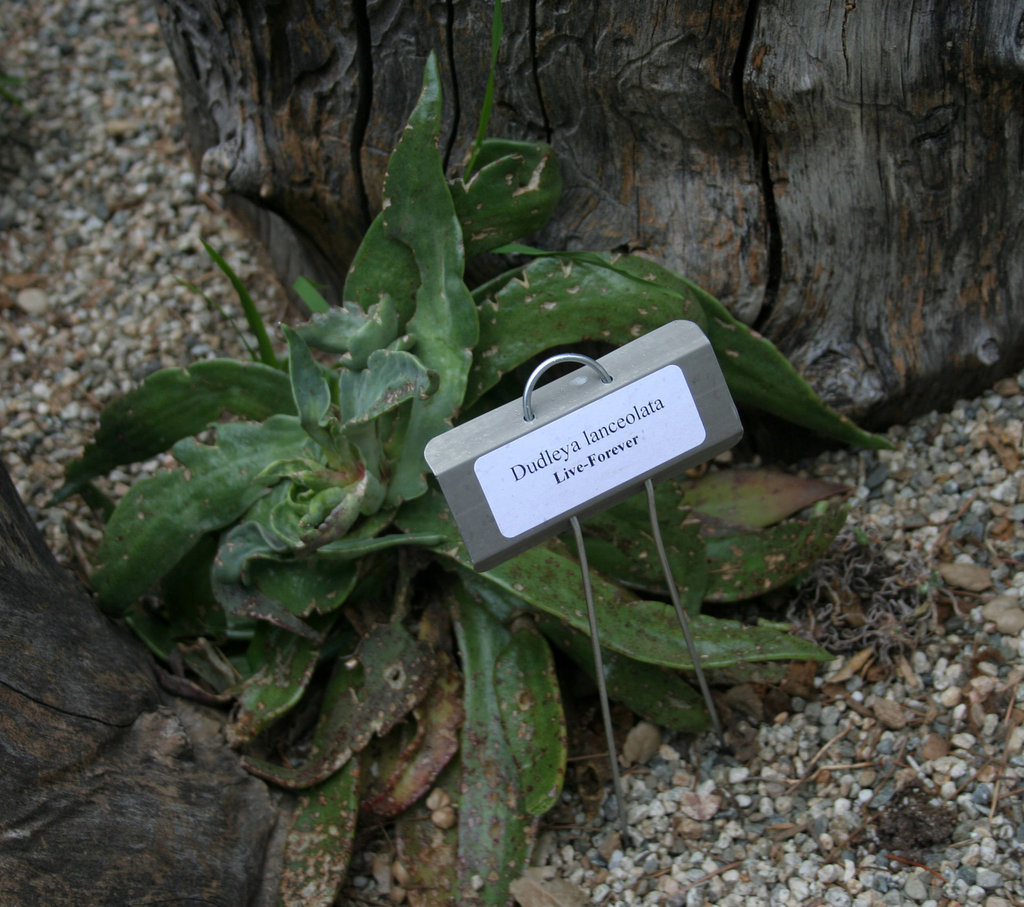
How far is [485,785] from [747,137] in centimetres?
113

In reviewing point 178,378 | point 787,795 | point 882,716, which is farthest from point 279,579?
point 882,716

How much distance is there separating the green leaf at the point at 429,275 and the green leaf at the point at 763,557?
1.72 ft

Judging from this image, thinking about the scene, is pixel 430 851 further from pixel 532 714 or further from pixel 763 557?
pixel 763 557

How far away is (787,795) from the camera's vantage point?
5.09ft

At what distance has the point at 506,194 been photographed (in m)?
1.75

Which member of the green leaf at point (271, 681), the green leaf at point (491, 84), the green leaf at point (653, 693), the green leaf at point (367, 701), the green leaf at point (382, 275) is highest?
the green leaf at point (491, 84)

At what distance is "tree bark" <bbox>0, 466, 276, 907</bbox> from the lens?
1299mm

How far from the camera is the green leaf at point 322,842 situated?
5.02 feet

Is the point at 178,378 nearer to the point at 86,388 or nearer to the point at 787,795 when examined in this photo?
the point at 86,388

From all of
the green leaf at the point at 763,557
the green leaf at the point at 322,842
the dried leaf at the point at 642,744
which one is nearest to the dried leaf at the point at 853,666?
the green leaf at the point at 763,557

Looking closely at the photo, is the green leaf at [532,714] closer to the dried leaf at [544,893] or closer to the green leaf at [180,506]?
the dried leaf at [544,893]

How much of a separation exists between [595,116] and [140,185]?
133 centimetres

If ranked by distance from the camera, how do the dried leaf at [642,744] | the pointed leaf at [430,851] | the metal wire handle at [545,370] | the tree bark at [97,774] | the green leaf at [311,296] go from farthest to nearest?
the green leaf at [311,296] → the dried leaf at [642,744] → the pointed leaf at [430,851] → the tree bark at [97,774] → the metal wire handle at [545,370]

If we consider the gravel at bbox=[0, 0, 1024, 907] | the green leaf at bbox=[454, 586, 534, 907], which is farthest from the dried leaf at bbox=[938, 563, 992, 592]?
the green leaf at bbox=[454, 586, 534, 907]
